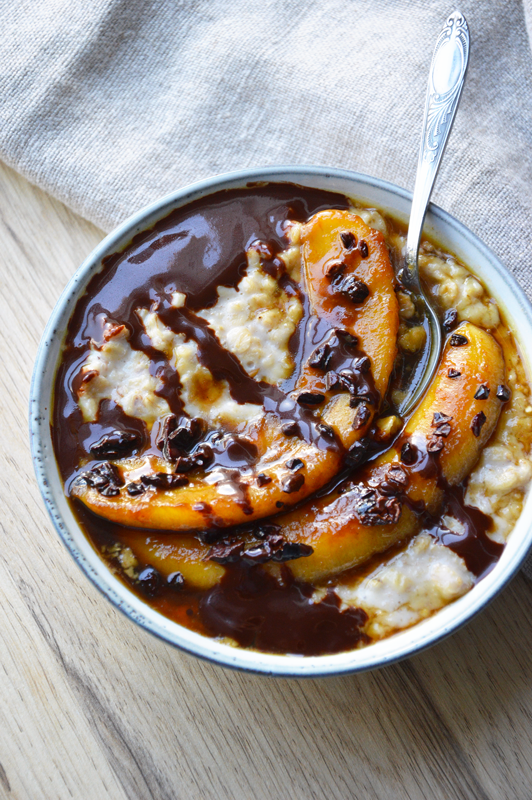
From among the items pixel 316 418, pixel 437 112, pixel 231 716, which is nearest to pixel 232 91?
pixel 437 112

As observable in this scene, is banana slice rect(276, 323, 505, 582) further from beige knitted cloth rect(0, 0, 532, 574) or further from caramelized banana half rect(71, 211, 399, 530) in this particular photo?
beige knitted cloth rect(0, 0, 532, 574)

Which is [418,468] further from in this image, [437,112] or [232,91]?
[232,91]

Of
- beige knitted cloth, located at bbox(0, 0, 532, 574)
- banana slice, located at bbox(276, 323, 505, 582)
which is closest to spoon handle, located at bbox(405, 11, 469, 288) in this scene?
beige knitted cloth, located at bbox(0, 0, 532, 574)

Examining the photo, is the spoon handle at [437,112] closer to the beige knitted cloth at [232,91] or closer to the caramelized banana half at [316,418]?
the caramelized banana half at [316,418]

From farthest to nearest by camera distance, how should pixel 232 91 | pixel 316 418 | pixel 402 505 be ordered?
pixel 232 91, pixel 316 418, pixel 402 505

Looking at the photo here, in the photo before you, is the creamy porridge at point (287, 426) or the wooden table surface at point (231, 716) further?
the wooden table surface at point (231, 716)

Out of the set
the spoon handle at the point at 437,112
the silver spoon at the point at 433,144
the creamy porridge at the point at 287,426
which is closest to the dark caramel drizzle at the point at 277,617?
the creamy porridge at the point at 287,426
